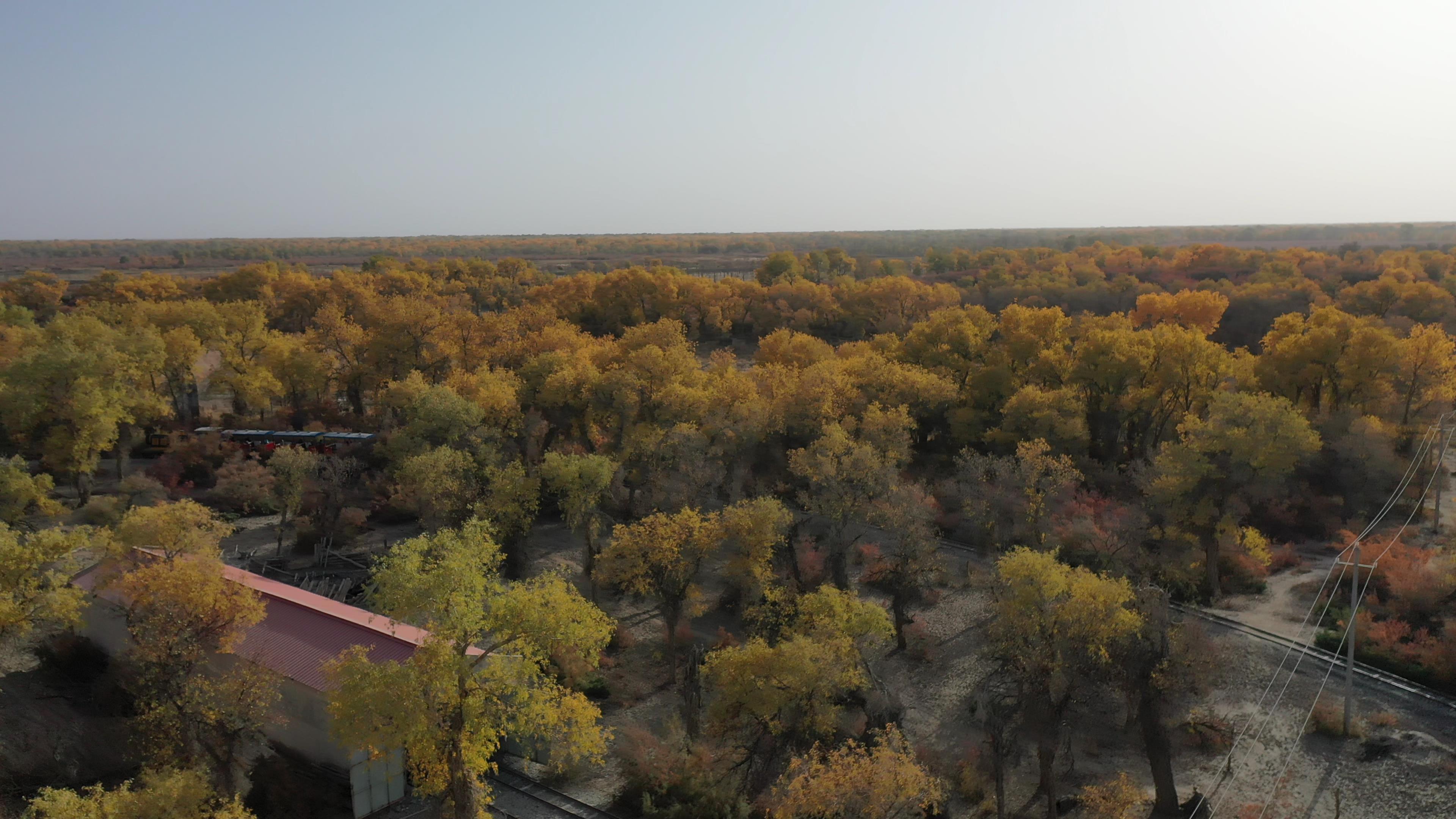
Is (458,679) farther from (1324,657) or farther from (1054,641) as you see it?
(1324,657)

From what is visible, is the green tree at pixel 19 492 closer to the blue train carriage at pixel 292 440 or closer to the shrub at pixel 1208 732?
the blue train carriage at pixel 292 440

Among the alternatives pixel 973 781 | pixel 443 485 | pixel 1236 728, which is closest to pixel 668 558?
pixel 973 781

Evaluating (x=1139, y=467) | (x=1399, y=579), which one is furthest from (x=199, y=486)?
(x=1399, y=579)

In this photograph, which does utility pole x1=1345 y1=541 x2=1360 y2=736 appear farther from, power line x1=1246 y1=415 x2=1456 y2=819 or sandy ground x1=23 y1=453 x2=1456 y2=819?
sandy ground x1=23 y1=453 x2=1456 y2=819

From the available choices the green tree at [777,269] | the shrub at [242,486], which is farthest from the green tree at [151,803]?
the green tree at [777,269]

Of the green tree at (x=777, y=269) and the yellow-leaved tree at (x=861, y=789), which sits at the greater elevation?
the green tree at (x=777, y=269)

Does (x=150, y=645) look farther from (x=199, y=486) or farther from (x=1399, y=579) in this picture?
(x=1399, y=579)
